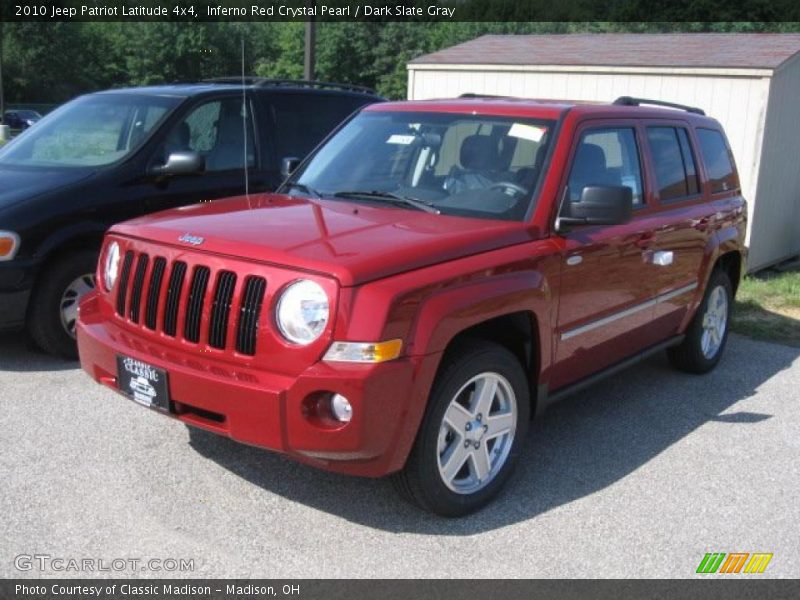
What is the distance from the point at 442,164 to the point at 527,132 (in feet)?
1.57

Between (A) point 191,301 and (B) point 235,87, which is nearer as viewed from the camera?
(A) point 191,301

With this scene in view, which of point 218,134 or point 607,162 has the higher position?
point 607,162

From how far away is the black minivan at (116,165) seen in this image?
18.1 feet

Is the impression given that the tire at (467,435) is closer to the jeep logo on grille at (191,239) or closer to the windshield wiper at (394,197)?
the windshield wiper at (394,197)

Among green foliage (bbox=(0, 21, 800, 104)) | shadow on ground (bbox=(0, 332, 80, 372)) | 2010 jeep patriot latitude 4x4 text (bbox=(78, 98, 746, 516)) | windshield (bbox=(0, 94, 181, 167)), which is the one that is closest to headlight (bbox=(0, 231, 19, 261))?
shadow on ground (bbox=(0, 332, 80, 372))

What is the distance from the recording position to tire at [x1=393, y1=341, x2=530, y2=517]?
11.8ft

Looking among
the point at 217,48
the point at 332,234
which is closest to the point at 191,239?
the point at 332,234

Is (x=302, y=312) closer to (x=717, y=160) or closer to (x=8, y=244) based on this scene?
(x=8, y=244)

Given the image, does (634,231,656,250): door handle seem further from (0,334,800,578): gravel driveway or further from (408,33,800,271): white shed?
(408,33,800,271): white shed

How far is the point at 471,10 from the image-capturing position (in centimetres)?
5588

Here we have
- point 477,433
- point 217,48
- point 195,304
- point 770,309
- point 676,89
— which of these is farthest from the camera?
point 217,48

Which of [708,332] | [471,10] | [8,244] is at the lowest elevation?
[708,332]

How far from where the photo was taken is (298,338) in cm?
335

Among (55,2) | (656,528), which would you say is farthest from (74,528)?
(55,2)
